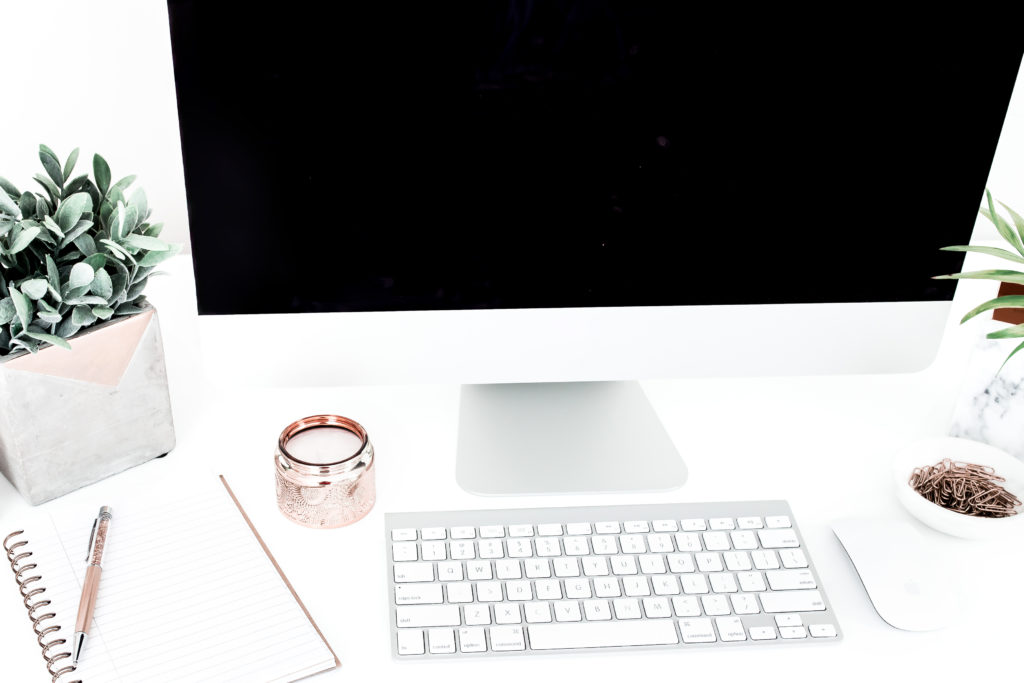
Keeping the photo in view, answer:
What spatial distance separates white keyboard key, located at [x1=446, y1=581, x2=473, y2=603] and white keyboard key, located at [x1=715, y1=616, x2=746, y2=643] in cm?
17

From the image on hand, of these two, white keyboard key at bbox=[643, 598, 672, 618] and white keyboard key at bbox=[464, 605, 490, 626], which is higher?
white keyboard key at bbox=[643, 598, 672, 618]

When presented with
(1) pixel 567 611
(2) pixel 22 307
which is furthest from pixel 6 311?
(1) pixel 567 611

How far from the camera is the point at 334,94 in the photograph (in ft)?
1.83

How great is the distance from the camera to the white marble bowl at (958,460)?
0.63m

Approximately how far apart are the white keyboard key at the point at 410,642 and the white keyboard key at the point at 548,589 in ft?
0.28

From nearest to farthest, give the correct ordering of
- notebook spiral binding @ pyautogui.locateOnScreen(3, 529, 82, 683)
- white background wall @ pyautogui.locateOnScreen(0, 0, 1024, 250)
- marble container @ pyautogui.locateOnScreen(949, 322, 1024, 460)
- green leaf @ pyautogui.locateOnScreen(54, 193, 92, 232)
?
notebook spiral binding @ pyautogui.locateOnScreen(3, 529, 82, 683) → green leaf @ pyautogui.locateOnScreen(54, 193, 92, 232) → marble container @ pyautogui.locateOnScreen(949, 322, 1024, 460) → white background wall @ pyautogui.locateOnScreen(0, 0, 1024, 250)

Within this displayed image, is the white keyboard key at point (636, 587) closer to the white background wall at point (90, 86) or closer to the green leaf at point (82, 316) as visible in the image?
the green leaf at point (82, 316)

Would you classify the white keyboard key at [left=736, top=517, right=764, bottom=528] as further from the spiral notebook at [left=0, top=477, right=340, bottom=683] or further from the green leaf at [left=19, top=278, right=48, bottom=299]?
the green leaf at [left=19, top=278, right=48, bottom=299]

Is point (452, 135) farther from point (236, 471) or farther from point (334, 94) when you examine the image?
point (236, 471)

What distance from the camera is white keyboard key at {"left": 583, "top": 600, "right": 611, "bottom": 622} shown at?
547 millimetres

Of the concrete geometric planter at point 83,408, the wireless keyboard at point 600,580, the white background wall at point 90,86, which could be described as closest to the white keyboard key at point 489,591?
the wireless keyboard at point 600,580

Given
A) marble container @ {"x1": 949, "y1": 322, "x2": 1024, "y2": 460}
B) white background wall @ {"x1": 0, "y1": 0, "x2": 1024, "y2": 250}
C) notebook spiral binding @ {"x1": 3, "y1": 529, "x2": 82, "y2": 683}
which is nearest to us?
notebook spiral binding @ {"x1": 3, "y1": 529, "x2": 82, "y2": 683}

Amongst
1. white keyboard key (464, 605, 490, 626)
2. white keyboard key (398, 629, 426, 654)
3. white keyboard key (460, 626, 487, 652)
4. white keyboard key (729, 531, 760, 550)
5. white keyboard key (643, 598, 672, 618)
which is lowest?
white keyboard key (398, 629, 426, 654)

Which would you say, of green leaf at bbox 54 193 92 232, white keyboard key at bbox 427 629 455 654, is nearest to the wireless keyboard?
white keyboard key at bbox 427 629 455 654
